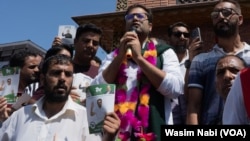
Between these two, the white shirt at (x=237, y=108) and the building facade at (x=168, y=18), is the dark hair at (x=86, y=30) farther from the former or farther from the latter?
the building facade at (x=168, y=18)

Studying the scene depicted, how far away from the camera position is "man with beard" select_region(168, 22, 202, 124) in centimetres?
381

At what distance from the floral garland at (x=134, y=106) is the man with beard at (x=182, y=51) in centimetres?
36

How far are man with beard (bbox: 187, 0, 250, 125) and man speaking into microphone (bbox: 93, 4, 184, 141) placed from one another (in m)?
0.14

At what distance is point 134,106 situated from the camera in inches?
136

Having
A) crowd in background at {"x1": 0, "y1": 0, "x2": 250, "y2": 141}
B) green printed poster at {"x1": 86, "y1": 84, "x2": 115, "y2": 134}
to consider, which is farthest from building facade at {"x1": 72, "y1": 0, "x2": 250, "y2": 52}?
green printed poster at {"x1": 86, "y1": 84, "x2": 115, "y2": 134}

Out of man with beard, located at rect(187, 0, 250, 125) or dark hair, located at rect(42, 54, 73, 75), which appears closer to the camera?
man with beard, located at rect(187, 0, 250, 125)

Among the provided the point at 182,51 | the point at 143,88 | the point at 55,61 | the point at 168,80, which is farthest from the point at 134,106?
the point at 182,51

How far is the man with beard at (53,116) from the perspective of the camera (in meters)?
3.38

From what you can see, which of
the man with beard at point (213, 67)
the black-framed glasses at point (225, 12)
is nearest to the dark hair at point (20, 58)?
the man with beard at point (213, 67)

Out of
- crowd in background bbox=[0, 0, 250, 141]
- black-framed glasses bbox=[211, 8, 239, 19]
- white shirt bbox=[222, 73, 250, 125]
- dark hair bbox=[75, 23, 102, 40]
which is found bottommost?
white shirt bbox=[222, 73, 250, 125]

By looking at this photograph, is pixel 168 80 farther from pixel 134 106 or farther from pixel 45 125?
pixel 45 125

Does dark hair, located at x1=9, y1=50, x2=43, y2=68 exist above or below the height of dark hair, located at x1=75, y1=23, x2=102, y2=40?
below

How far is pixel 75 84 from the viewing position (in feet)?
13.3

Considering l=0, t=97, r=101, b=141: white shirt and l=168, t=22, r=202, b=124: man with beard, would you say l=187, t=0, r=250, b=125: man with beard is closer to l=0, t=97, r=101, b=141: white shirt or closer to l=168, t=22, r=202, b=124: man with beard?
l=168, t=22, r=202, b=124: man with beard
